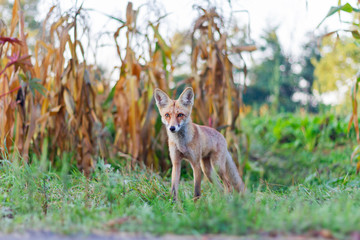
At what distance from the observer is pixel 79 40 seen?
5.35 metres

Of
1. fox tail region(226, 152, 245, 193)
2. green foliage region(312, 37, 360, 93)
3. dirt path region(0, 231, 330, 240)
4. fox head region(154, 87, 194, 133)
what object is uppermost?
green foliage region(312, 37, 360, 93)

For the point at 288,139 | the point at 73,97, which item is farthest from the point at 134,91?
the point at 288,139

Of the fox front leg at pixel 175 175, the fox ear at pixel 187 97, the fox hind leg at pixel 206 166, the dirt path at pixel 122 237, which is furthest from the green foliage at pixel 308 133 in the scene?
the dirt path at pixel 122 237

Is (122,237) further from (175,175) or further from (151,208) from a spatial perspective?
(175,175)

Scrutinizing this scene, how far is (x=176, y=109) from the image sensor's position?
13.9ft

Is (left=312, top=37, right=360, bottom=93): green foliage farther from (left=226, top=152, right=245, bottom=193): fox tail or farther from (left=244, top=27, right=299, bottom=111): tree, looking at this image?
(left=244, top=27, right=299, bottom=111): tree

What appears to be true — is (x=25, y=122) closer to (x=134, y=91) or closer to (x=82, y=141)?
(x=82, y=141)

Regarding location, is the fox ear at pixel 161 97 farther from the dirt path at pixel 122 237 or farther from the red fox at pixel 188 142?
the dirt path at pixel 122 237

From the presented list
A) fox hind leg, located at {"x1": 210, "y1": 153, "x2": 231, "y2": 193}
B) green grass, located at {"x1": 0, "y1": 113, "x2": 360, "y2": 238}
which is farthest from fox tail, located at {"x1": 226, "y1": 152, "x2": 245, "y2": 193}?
green grass, located at {"x1": 0, "y1": 113, "x2": 360, "y2": 238}

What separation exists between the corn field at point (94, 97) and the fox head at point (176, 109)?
121 cm

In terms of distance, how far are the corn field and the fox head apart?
1212 mm

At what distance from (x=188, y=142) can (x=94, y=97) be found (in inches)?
81.4

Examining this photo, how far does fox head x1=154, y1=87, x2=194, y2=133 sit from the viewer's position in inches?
162

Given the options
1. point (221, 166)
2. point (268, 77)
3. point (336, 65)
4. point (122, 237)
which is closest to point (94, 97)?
point (221, 166)
